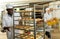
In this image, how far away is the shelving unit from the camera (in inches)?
83.3

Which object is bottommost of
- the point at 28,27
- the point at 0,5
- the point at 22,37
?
the point at 22,37

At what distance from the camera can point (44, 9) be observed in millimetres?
2131

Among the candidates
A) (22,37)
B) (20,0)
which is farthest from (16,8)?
(20,0)

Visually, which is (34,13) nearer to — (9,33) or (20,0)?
(9,33)

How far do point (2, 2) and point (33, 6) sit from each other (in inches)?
170

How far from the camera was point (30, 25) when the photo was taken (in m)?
2.33

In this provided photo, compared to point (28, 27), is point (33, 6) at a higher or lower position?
higher

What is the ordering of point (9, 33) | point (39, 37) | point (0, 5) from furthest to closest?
point (0, 5)
point (9, 33)
point (39, 37)

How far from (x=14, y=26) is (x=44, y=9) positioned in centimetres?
55

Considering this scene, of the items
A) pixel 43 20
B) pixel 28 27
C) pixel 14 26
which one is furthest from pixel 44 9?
pixel 14 26

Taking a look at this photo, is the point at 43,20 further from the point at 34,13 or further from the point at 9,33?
the point at 9,33

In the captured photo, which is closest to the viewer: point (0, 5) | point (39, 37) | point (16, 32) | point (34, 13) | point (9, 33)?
point (34, 13)

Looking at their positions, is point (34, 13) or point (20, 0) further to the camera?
point (20, 0)

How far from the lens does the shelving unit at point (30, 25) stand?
2117mm
